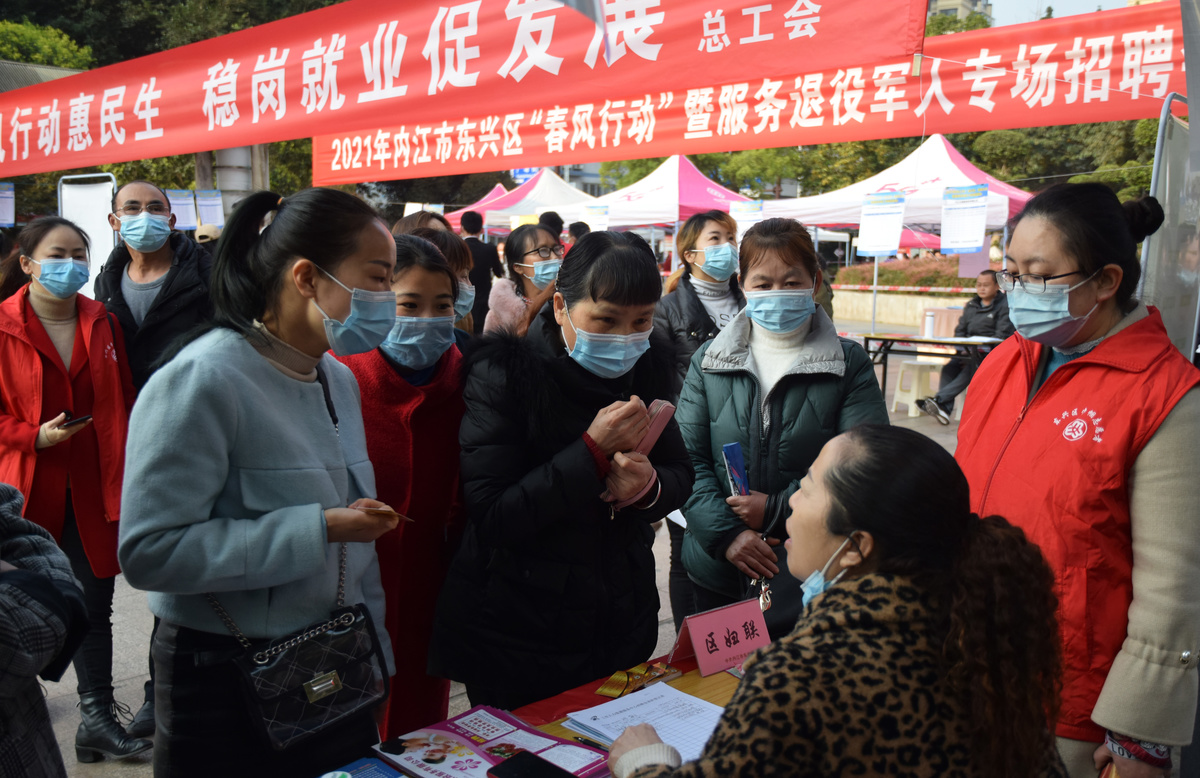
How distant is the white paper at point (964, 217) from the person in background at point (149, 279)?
838cm

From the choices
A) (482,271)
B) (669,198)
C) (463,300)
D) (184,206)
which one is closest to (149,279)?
(463,300)

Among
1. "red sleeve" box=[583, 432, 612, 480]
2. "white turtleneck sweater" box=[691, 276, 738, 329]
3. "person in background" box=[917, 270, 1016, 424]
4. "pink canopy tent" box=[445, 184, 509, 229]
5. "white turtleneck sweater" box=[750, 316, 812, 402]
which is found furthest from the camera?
"pink canopy tent" box=[445, 184, 509, 229]

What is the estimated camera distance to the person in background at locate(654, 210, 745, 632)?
390 cm

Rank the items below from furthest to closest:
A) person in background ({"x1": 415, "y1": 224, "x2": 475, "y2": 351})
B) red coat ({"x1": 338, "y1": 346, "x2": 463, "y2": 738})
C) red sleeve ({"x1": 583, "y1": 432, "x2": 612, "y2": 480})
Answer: person in background ({"x1": 415, "y1": 224, "x2": 475, "y2": 351})
red coat ({"x1": 338, "y1": 346, "x2": 463, "y2": 738})
red sleeve ({"x1": 583, "y1": 432, "x2": 612, "y2": 480})

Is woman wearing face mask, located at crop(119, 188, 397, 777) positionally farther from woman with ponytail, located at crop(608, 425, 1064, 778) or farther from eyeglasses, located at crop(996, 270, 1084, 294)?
eyeglasses, located at crop(996, 270, 1084, 294)

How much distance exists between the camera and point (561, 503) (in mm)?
1818

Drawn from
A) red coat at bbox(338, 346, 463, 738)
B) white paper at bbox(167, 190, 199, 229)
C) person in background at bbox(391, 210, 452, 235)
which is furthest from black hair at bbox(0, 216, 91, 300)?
white paper at bbox(167, 190, 199, 229)

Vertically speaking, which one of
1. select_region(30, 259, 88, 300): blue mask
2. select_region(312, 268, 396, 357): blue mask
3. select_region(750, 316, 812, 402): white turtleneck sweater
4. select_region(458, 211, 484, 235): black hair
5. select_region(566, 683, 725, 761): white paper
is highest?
select_region(458, 211, 484, 235): black hair

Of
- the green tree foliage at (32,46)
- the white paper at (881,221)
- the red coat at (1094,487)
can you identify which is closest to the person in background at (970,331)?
the white paper at (881,221)

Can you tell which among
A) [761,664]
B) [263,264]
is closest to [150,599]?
[263,264]

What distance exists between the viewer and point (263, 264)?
161cm

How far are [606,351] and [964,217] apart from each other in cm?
883

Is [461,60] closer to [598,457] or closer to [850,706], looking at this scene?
[598,457]

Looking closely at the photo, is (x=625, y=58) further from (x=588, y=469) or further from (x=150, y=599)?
(x=150, y=599)
